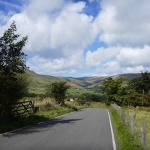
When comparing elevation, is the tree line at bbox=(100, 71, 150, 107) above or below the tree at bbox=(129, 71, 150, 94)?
below

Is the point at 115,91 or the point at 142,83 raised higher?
the point at 142,83

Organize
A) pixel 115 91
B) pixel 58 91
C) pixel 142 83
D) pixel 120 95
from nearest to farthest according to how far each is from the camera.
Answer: pixel 58 91 < pixel 120 95 < pixel 115 91 < pixel 142 83

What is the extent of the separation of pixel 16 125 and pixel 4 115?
1.66 m

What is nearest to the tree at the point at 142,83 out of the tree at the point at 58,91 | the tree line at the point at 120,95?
the tree line at the point at 120,95

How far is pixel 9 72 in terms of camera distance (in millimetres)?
17094

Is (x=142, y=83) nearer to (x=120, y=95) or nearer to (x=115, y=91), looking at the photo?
(x=115, y=91)

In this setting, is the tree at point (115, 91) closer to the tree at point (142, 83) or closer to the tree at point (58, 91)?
the tree at point (58, 91)

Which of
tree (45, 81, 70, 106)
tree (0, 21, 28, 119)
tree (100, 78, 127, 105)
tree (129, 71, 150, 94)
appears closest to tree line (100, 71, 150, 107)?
tree (100, 78, 127, 105)

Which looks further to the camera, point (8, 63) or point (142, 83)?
point (142, 83)

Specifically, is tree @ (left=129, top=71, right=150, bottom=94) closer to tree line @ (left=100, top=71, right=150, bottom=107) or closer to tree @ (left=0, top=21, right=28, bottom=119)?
tree line @ (left=100, top=71, right=150, bottom=107)

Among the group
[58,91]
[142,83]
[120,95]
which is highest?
[142,83]

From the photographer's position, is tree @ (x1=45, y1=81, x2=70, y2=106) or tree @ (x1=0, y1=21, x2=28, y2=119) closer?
tree @ (x1=0, y1=21, x2=28, y2=119)

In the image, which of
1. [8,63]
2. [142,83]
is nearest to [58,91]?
[8,63]

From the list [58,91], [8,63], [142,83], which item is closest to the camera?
[8,63]
